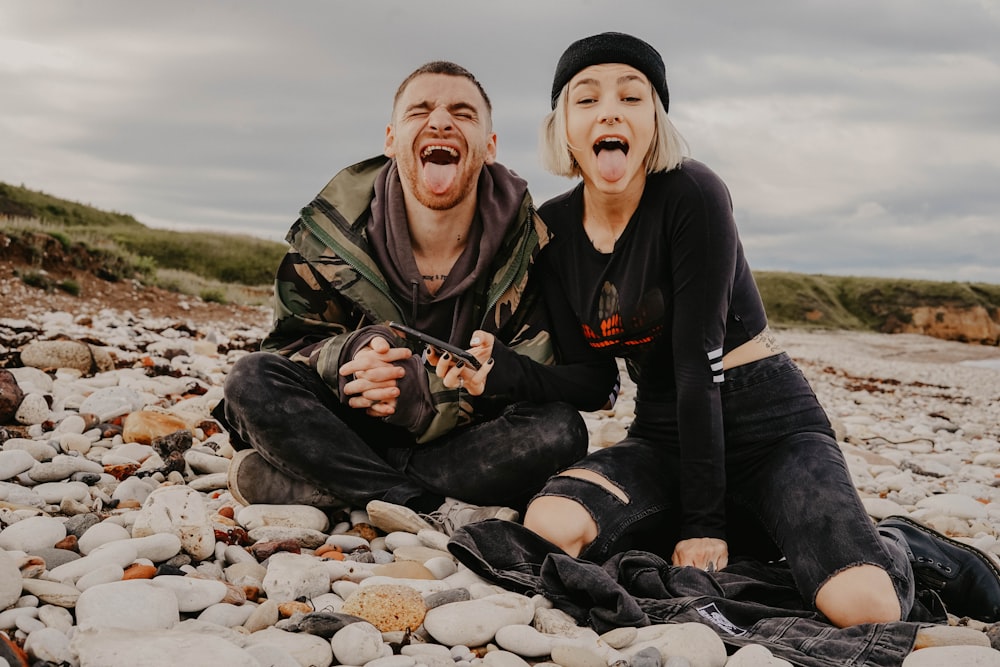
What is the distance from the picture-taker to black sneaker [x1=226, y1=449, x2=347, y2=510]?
3947mm

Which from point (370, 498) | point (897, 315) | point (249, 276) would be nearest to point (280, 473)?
point (370, 498)

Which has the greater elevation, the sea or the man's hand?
the man's hand

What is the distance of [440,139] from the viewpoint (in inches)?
164

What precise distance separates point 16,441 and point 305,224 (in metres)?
1.98

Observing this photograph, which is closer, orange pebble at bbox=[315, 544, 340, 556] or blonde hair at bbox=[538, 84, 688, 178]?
orange pebble at bbox=[315, 544, 340, 556]

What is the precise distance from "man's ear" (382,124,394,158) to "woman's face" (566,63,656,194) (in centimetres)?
112

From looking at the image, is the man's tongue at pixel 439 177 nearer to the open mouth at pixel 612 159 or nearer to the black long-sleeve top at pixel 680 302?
the black long-sleeve top at pixel 680 302

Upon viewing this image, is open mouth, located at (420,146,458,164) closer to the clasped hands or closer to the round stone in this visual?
the clasped hands

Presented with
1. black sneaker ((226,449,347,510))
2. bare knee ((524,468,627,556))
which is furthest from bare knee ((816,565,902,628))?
black sneaker ((226,449,347,510))

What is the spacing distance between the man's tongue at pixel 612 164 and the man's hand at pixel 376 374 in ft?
3.97

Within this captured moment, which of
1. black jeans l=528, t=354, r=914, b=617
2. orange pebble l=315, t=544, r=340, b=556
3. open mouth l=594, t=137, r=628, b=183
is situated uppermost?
open mouth l=594, t=137, r=628, b=183

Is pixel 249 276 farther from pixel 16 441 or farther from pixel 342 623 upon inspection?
pixel 342 623

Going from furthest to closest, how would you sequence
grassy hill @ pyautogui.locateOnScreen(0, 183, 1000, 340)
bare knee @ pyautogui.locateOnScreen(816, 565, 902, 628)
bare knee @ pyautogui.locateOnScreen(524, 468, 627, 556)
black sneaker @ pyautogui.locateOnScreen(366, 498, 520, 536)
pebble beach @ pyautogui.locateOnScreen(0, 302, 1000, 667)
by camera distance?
grassy hill @ pyautogui.locateOnScreen(0, 183, 1000, 340), black sneaker @ pyautogui.locateOnScreen(366, 498, 520, 536), bare knee @ pyautogui.locateOnScreen(524, 468, 627, 556), bare knee @ pyautogui.locateOnScreen(816, 565, 902, 628), pebble beach @ pyautogui.locateOnScreen(0, 302, 1000, 667)

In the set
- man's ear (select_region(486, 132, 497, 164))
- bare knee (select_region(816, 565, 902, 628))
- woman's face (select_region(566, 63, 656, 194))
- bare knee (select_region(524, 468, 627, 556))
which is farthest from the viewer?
man's ear (select_region(486, 132, 497, 164))
